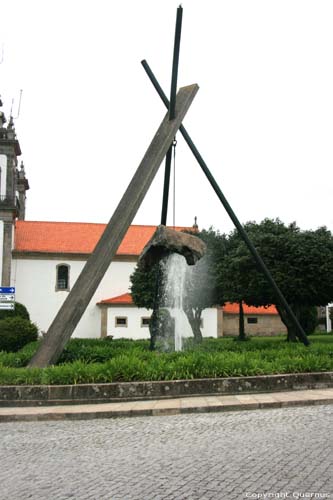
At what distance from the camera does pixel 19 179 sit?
47.5 meters

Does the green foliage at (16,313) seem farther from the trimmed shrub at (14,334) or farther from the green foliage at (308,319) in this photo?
the green foliage at (308,319)

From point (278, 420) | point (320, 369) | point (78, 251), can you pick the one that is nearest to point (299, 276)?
point (320, 369)

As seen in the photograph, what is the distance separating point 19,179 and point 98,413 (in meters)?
42.6

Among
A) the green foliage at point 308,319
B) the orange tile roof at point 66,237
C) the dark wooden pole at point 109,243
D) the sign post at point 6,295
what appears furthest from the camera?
the green foliage at point 308,319

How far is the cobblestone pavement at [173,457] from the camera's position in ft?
14.2

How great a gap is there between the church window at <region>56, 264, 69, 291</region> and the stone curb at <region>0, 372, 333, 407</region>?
3229 centimetres

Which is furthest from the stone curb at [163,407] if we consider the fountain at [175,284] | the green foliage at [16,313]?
the green foliage at [16,313]

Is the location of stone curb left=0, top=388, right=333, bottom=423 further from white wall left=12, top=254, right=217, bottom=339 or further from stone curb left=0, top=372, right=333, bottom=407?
white wall left=12, top=254, right=217, bottom=339

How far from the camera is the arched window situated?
40406 millimetres

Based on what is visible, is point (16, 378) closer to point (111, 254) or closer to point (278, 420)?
point (111, 254)

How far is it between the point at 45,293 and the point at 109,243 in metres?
30.6

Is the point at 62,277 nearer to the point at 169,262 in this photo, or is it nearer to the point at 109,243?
the point at 169,262

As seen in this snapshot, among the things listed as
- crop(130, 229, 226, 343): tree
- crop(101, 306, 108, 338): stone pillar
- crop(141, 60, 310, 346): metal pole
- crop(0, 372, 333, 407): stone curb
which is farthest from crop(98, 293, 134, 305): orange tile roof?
crop(0, 372, 333, 407): stone curb

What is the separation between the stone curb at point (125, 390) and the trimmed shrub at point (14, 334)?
12.1 metres
